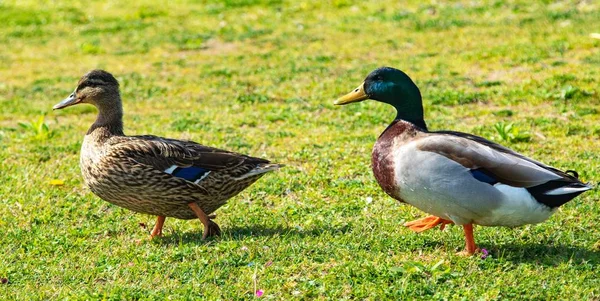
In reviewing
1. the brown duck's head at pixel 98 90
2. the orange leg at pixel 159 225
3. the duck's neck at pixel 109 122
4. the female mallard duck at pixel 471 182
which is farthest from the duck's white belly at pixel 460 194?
the brown duck's head at pixel 98 90

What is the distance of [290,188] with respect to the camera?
744 cm

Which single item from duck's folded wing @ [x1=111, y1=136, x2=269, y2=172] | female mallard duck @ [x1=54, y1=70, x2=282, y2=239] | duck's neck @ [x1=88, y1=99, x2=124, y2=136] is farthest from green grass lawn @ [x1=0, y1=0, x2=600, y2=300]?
duck's neck @ [x1=88, y1=99, x2=124, y2=136]

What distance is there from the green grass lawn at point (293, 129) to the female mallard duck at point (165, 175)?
25 cm

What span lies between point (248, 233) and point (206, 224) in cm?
33

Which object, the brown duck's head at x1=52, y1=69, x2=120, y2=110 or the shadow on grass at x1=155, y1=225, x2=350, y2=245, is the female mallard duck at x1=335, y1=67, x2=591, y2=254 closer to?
the shadow on grass at x1=155, y1=225, x2=350, y2=245

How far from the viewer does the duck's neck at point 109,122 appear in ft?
22.2

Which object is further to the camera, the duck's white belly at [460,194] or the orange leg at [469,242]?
the orange leg at [469,242]

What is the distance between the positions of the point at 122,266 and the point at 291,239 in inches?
46.1

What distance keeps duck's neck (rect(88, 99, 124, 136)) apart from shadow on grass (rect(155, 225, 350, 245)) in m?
0.97

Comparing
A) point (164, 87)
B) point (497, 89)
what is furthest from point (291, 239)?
point (164, 87)

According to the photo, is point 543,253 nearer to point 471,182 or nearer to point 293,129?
point 471,182

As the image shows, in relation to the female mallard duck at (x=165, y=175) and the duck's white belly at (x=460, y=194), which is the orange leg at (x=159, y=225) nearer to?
the female mallard duck at (x=165, y=175)

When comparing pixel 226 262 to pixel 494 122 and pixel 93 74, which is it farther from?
pixel 494 122

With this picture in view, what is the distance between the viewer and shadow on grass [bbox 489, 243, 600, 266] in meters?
5.52
